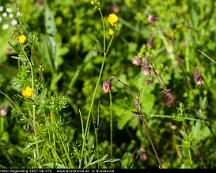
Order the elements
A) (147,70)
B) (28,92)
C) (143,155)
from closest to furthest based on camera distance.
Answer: (28,92), (147,70), (143,155)

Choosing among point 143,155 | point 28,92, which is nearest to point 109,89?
point 28,92

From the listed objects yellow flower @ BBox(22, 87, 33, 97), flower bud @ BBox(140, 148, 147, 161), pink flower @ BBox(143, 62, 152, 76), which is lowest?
flower bud @ BBox(140, 148, 147, 161)

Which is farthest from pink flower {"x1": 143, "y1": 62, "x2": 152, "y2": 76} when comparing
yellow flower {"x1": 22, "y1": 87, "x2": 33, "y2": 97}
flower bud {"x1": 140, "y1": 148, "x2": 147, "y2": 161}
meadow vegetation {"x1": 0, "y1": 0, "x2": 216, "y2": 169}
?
yellow flower {"x1": 22, "y1": 87, "x2": 33, "y2": 97}

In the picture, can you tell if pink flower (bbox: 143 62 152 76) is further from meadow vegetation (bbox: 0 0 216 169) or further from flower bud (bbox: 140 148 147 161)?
flower bud (bbox: 140 148 147 161)

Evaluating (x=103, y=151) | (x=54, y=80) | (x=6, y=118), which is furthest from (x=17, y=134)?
(x=103, y=151)

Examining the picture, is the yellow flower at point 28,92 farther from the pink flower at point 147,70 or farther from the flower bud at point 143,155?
the flower bud at point 143,155

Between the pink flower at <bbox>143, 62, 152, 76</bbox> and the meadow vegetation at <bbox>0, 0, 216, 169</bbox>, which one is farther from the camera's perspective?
the pink flower at <bbox>143, 62, 152, 76</bbox>

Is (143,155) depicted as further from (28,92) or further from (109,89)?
(28,92)

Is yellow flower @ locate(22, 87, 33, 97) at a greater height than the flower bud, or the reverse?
yellow flower @ locate(22, 87, 33, 97)

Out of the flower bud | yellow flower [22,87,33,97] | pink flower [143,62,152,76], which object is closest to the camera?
yellow flower [22,87,33,97]

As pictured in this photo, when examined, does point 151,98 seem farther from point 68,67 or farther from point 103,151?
point 68,67

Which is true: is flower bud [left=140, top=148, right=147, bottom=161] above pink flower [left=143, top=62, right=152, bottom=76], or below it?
below

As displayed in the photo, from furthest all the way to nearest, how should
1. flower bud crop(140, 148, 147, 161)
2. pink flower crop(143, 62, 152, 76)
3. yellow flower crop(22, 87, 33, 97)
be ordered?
1. flower bud crop(140, 148, 147, 161)
2. pink flower crop(143, 62, 152, 76)
3. yellow flower crop(22, 87, 33, 97)

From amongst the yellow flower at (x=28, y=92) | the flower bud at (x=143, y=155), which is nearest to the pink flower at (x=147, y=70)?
the flower bud at (x=143, y=155)
